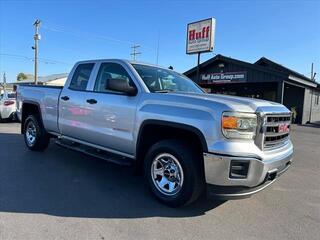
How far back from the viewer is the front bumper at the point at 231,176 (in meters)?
3.54

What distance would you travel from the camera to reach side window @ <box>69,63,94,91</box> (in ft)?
18.4

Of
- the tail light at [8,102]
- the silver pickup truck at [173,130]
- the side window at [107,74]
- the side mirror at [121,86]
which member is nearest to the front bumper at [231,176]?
the silver pickup truck at [173,130]

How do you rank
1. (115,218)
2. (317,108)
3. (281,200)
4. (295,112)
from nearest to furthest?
(115,218) → (281,200) → (295,112) → (317,108)

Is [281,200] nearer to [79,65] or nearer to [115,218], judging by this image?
[115,218]

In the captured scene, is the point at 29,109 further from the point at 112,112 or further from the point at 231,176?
the point at 231,176

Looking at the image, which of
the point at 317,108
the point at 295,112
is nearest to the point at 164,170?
the point at 295,112

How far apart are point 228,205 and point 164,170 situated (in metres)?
1.02

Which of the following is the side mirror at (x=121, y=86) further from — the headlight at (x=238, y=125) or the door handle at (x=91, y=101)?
the headlight at (x=238, y=125)

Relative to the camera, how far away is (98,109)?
5.05 meters

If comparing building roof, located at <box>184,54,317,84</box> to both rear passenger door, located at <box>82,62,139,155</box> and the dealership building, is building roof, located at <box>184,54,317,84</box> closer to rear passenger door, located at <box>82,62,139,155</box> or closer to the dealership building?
the dealership building

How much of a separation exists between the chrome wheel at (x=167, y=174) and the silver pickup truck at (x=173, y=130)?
0.01 meters

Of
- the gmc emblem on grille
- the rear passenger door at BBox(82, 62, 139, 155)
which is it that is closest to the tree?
the rear passenger door at BBox(82, 62, 139, 155)

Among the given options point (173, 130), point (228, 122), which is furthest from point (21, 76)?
point (228, 122)

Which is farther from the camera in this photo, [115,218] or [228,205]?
[228,205]
